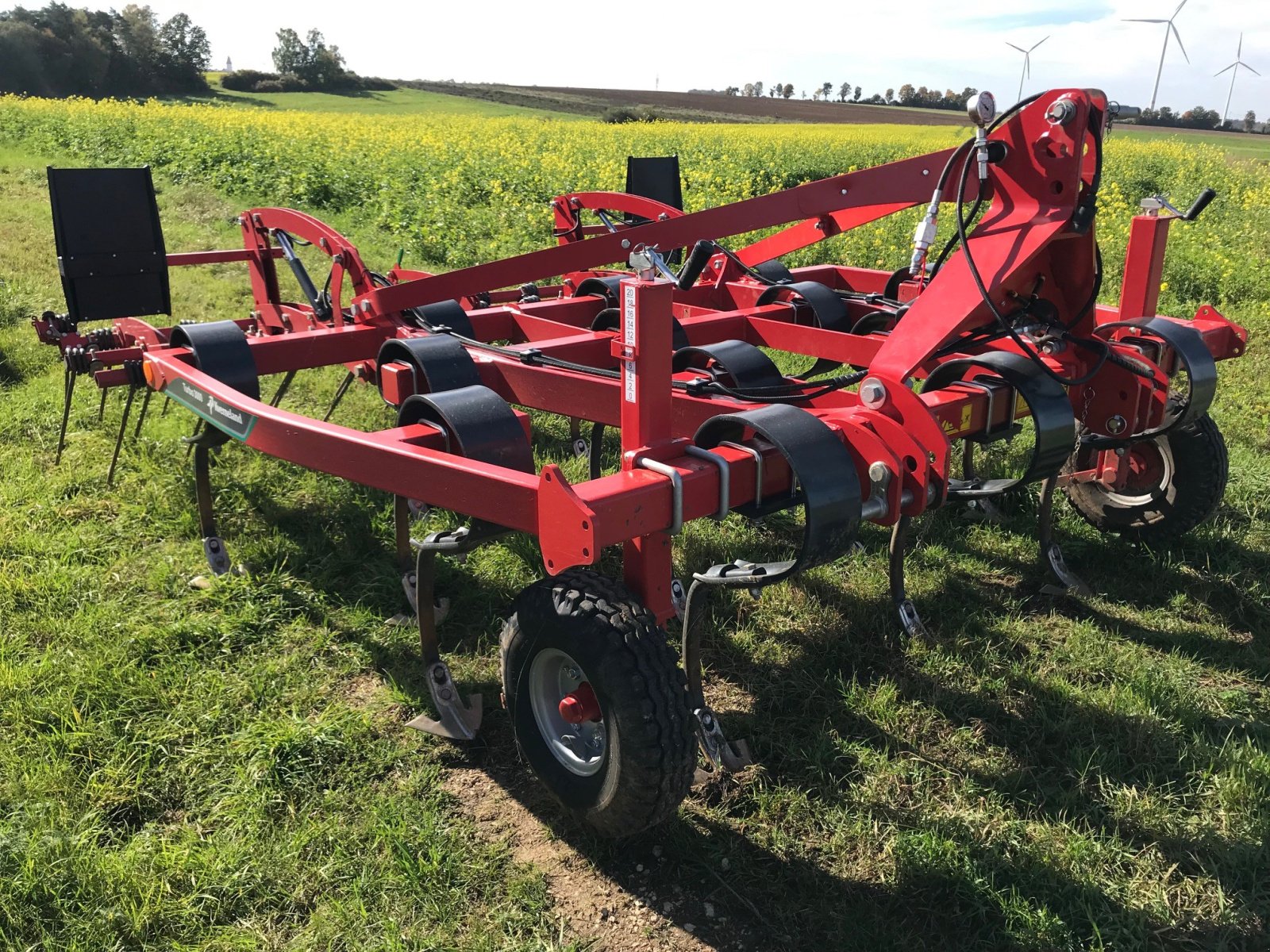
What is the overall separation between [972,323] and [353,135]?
778 inches

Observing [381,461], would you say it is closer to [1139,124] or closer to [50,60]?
[50,60]

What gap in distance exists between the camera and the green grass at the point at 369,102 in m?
41.0

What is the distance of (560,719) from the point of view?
2660 mm

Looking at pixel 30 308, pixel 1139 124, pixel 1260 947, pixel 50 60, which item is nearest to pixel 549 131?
pixel 30 308

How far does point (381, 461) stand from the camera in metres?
2.77

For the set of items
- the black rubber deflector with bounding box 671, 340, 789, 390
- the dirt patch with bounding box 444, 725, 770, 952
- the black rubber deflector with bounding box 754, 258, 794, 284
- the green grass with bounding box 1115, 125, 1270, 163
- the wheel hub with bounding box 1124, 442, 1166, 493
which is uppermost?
the green grass with bounding box 1115, 125, 1270, 163

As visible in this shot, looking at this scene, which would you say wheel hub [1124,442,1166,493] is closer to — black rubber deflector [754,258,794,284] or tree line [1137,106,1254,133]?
black rubber deflector [754,258,794,284]

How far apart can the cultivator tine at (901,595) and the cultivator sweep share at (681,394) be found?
1cm

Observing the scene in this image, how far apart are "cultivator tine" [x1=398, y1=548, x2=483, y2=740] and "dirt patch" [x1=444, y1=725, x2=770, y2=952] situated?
209 mm

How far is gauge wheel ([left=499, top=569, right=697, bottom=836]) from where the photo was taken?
231 centimetres

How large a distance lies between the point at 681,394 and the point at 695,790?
1352 millimetres

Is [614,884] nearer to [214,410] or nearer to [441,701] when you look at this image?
[441,701]

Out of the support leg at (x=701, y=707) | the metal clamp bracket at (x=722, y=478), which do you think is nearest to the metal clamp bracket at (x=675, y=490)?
the metal clamp bracket at (x=722, y=478)

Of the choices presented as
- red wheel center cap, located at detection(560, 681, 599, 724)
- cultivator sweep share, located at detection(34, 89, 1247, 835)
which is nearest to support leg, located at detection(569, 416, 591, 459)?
cultivator sweep share, located at detection(34, 89, 1247, 835)
